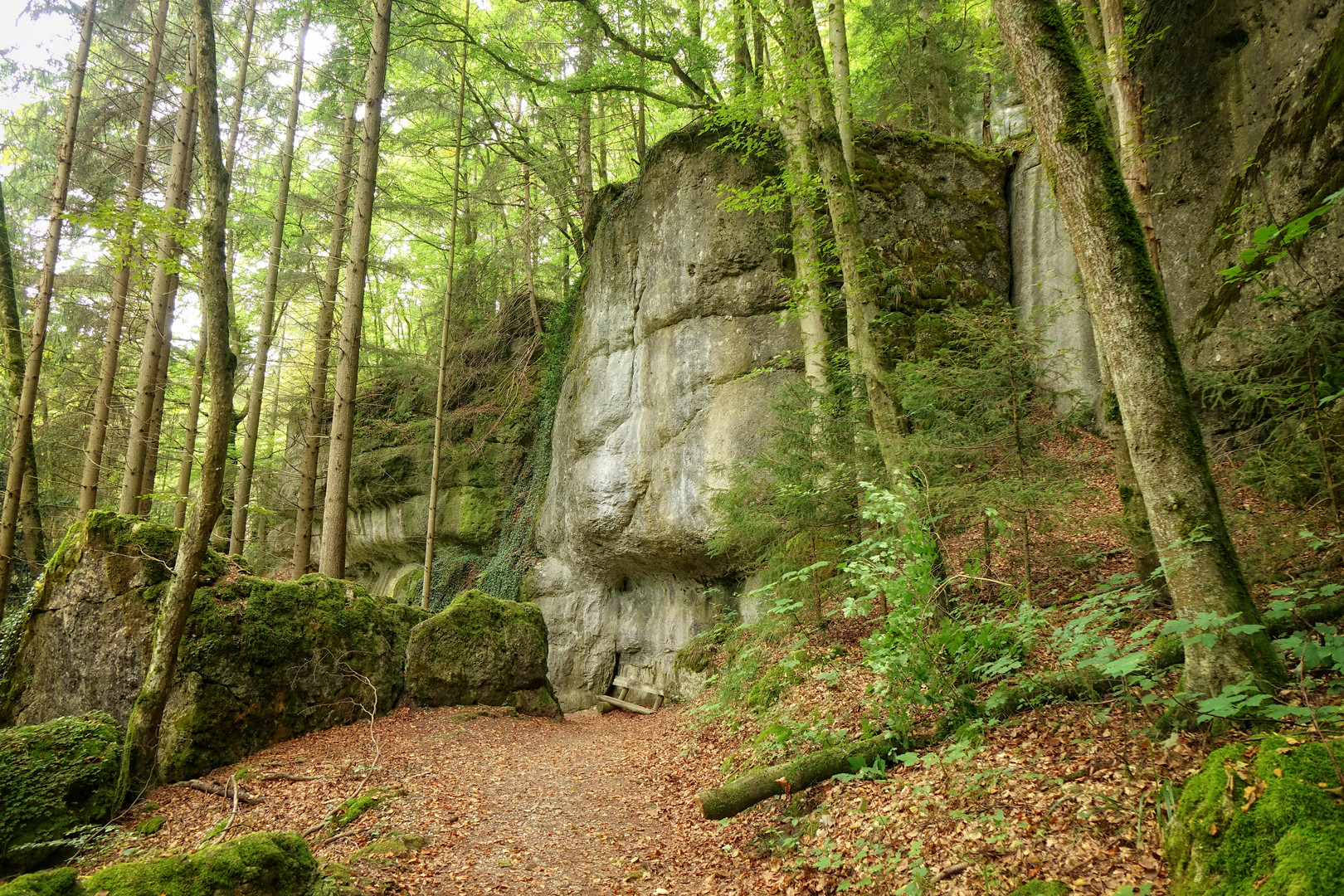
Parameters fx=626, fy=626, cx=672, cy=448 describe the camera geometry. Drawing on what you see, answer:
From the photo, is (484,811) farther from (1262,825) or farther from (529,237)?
(529,237)

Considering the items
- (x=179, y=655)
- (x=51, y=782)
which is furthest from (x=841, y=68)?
(x=51, y=782)

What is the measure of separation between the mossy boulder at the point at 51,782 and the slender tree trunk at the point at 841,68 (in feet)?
36.7

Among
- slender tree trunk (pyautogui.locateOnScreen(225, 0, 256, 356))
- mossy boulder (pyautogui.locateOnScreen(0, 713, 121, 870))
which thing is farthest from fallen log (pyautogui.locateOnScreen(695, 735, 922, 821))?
slender tree trunk (pyautogui.locateOnScreen(225, 0, 256, 356))

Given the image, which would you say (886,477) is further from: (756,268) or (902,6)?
(902,6)

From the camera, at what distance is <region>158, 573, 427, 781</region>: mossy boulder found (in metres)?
7.29

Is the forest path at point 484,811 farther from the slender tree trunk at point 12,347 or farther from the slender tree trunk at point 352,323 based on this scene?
the slender tree trunk at point 12,347

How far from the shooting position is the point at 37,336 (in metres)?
10.4

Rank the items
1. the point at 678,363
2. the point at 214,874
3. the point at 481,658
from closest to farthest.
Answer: the point at 214,874, the point at 481,658, the point at 678,363

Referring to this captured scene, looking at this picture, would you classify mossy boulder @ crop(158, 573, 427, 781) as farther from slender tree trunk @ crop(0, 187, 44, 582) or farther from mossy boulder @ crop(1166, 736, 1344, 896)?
mossy boulder @ crop(1166, 736, 1344, 896)

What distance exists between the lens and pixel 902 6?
14.0 meters

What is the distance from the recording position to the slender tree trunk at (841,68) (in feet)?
30.6

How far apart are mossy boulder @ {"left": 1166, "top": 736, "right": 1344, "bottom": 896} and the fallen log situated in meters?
2.14

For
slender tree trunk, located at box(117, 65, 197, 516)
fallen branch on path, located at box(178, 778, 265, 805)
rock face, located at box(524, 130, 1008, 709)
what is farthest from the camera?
rock face, located at box(524, 130, 1008, 709)

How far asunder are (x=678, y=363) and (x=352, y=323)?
6049 mm
